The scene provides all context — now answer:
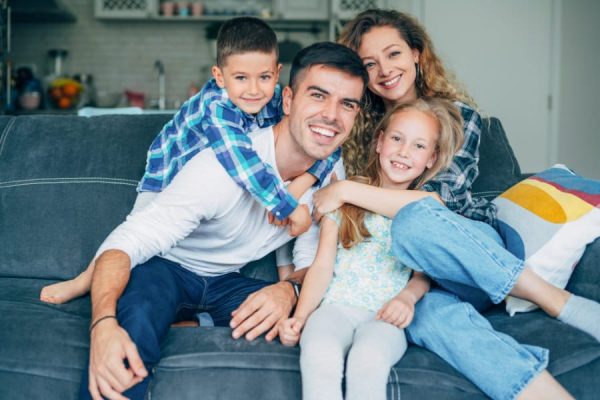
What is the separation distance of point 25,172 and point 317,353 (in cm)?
130

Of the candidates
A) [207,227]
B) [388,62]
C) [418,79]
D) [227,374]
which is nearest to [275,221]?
[207,227]

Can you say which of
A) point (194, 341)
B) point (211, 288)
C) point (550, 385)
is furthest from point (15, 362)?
point (550, 385)

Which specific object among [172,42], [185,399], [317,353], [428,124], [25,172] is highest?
[172,42]

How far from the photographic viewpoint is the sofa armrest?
5.17 ft

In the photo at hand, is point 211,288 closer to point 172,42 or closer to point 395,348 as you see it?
point 395,348

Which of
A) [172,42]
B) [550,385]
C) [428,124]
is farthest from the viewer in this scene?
[172,42]

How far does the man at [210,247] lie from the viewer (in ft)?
4.21

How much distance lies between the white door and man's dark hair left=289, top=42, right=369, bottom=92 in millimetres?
3001

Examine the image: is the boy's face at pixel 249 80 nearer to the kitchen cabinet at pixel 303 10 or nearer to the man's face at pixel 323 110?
the man's face at pixel 323 110

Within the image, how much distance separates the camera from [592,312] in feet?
4.84

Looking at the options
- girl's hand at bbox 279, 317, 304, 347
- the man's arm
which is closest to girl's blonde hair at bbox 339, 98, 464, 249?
girl's hand at bbox 279, 317, 304, 347

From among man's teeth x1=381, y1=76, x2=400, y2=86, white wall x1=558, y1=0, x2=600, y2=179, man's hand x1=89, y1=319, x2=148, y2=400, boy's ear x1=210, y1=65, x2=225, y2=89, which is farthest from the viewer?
white wall x1=558, y1=0, x2=600, y2=179

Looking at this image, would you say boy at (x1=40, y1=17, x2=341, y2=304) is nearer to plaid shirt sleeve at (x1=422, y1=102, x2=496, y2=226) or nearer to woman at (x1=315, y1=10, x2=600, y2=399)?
woman at (x1=315, y1=10, x2=600, y2=399)

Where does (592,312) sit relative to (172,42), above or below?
below
